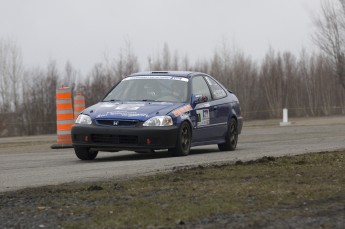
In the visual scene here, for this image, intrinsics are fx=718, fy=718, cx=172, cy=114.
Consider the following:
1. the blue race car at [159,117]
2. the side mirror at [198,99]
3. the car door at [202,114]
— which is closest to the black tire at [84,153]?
the blue race car at [159,117]

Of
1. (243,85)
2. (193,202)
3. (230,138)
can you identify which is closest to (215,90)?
(230,138)

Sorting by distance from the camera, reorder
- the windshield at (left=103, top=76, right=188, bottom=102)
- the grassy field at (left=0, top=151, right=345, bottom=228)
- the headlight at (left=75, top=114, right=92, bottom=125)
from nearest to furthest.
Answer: the grassy field at (left=0, top=151, right=345, bottom=228), the headlight at (left=75, top=114, right=92, bottom=125), the windshield at (left=103, top=76, right=188, bottom=102)

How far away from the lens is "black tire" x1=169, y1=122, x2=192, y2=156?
40.1ft

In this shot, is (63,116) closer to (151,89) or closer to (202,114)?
(151,89)

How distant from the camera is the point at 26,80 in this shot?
6369cm

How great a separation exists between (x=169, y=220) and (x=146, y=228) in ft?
1.03

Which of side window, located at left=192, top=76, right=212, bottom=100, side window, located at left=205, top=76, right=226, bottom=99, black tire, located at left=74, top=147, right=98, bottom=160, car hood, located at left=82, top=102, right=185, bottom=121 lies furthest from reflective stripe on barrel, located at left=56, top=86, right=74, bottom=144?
car hood, located at left=82, top=102, right=185, bottom=121

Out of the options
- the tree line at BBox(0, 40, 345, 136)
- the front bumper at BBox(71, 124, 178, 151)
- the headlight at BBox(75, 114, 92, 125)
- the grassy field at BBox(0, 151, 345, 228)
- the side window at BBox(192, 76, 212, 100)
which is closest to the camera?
the grassy field at BBox(0, 151, 345, 228)

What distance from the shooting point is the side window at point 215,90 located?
14.2m

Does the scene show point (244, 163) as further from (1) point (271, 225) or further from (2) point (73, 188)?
(1) point (271, 225)

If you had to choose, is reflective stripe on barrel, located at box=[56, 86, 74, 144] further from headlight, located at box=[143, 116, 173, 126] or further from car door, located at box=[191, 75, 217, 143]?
headlight, located at box=[143, 116, 173, 126]

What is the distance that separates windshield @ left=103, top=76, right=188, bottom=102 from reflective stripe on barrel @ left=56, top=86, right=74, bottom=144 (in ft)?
13.5

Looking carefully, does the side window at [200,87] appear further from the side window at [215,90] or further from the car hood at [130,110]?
the car hood at [130,110]

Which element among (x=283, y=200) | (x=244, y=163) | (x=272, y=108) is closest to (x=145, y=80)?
(x=244, y=163)
